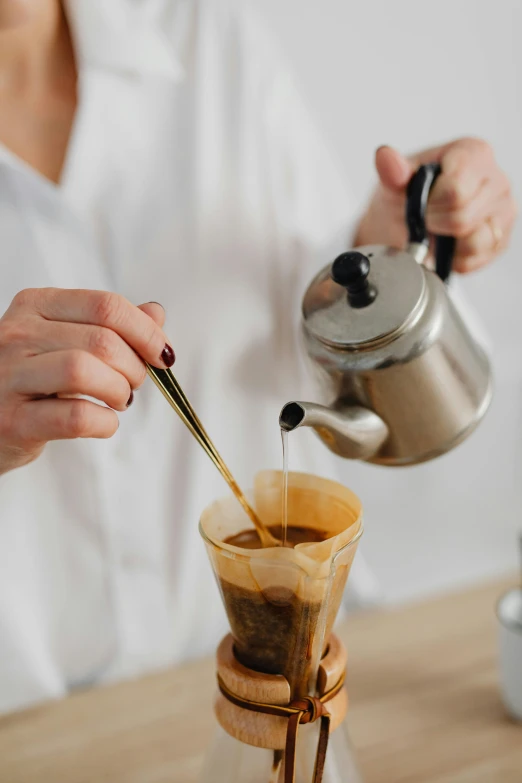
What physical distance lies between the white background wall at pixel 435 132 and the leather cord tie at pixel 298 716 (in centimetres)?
66

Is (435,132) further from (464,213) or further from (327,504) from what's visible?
(327,504)

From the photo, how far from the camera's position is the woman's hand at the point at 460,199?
24.7 inches

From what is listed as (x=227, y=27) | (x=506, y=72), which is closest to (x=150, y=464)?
(x=227, y=27)

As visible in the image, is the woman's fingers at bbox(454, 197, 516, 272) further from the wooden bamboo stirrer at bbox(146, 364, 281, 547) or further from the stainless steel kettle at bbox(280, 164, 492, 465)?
the wooden bamboo stirrer at bbox(146, 364, 281, 547)

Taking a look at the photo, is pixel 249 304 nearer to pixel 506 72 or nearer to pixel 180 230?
pixel 180 230

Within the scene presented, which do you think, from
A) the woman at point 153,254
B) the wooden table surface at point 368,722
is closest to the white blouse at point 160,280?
the woman at point 153,254

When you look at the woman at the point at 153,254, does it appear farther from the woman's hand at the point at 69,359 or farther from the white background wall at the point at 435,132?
the woman's hand at the point at 69,359

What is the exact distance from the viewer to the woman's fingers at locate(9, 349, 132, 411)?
436 mm

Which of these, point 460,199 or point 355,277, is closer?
point 355,277

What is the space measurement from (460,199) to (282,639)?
1.32 feet

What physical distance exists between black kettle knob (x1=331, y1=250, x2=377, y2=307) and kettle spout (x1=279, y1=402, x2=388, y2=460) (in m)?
0.08

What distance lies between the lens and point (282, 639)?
0.45m

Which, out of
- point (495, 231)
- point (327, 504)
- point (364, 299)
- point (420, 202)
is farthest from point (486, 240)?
point (327, 504)

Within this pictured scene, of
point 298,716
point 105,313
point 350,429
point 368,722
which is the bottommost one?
point 368,722
